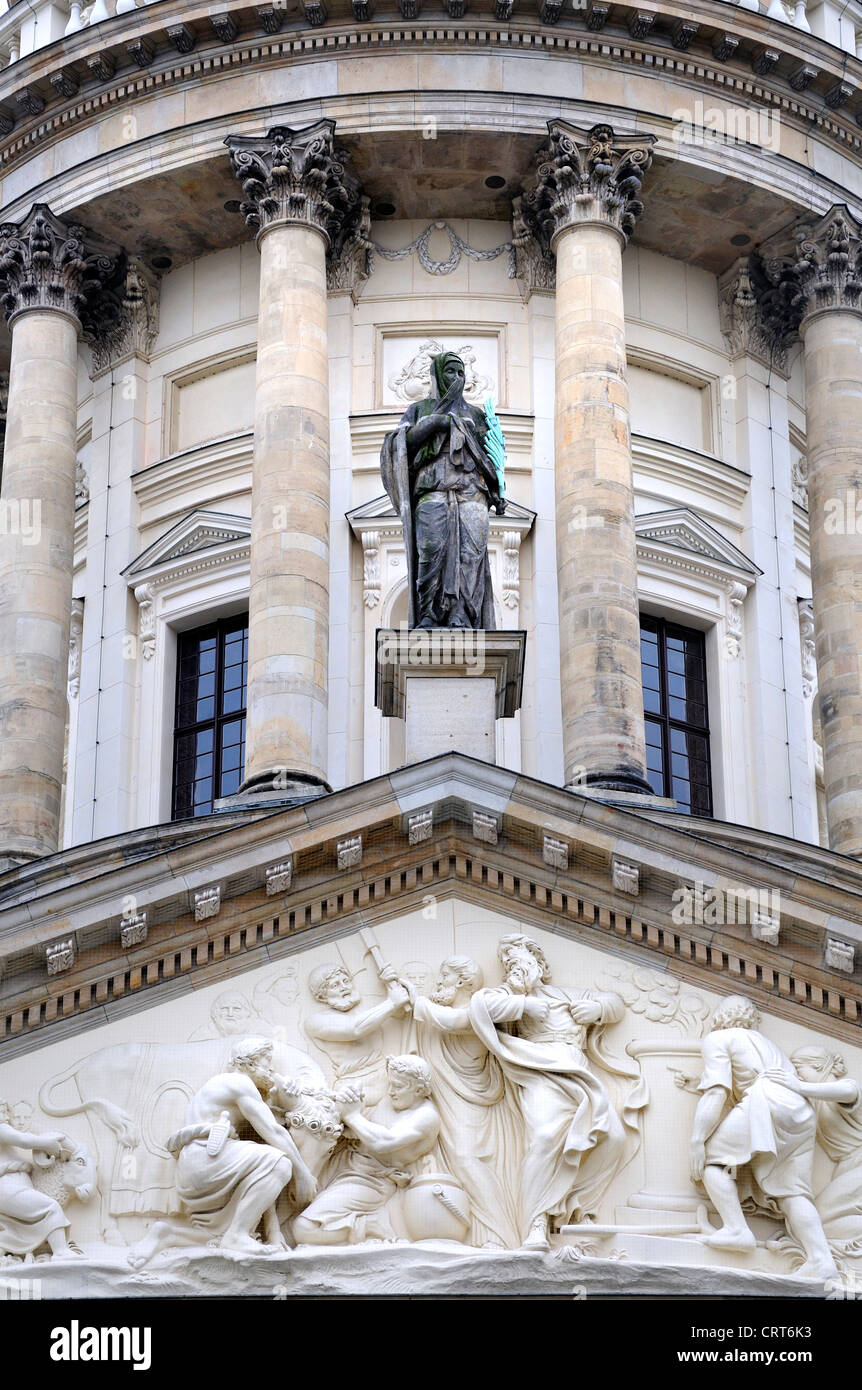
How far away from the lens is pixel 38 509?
3612 centimetres

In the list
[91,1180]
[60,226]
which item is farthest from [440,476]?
[60,226]

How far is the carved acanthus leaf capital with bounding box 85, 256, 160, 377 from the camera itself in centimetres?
3875

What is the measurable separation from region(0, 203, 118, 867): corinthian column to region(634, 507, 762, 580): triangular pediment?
6.98 metres

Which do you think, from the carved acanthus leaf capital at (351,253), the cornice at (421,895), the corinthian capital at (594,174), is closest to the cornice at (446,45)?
the corinthian capital at (594,174)

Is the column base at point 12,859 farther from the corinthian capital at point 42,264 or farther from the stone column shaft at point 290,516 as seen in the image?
the corinthian capital at point 42,264

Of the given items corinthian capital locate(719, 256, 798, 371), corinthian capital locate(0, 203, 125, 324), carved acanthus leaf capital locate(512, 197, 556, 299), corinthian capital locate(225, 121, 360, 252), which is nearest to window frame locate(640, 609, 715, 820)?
corinthian capital locate(719, 256, 798, 371)

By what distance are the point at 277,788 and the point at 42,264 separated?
8.82 meters

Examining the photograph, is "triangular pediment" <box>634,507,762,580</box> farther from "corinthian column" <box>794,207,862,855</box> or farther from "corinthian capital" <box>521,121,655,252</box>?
"corinthian capital" <box>521,121,655,252</box>

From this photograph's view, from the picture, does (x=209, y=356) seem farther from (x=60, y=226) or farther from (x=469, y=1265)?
(x=469, y=1265)

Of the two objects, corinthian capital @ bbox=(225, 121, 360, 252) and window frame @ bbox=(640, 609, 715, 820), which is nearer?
window frame @ bbox=(640, 609, 715, 820)

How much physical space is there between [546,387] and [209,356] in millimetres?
4295

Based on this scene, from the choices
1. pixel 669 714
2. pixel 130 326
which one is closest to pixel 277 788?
pixel 669 714

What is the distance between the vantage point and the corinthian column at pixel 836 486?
1375 inches

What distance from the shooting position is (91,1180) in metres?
24.0
